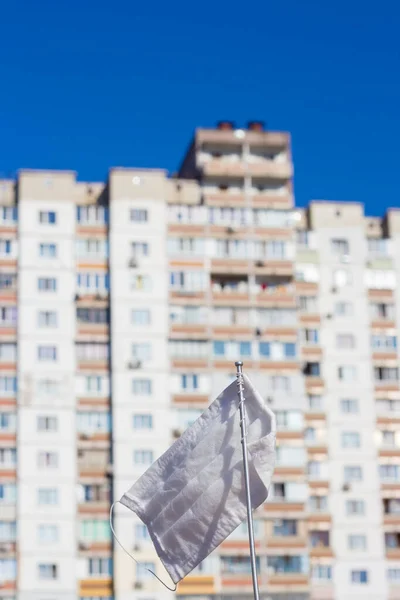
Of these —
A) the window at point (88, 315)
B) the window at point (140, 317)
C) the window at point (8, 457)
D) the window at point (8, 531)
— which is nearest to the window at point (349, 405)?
the window at point (140, 317)

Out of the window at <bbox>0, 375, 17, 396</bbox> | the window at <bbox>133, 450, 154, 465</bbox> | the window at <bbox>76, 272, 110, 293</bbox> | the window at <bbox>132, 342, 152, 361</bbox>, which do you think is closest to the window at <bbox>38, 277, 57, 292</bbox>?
the window at <bbox>76, 272, 110, 293</bbox>

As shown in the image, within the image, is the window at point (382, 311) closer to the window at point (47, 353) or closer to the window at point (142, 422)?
the window at point (142, 422)

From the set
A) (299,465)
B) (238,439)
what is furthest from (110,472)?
(238,439)

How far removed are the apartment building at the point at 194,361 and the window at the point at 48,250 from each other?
0.16 m

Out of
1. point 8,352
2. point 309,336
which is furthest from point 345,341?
point 8,352

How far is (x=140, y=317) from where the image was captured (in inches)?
3497

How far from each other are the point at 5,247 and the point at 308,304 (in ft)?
73.6

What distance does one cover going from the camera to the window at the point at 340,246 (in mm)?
95500

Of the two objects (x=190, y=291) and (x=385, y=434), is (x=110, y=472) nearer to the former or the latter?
(x=190, y=291)

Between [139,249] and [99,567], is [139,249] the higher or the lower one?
the higher one

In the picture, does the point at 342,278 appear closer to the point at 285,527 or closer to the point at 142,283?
the point at 142,283

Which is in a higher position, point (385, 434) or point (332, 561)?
point (385, 434)

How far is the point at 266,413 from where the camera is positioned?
71.1 feet

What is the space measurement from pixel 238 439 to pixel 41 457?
213 ft
